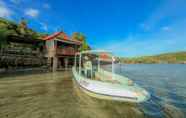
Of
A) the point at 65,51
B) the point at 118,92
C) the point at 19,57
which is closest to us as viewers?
the point at 118,92

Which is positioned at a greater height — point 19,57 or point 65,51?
point 65,51

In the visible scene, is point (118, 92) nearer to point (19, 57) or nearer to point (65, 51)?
point (19, 57)

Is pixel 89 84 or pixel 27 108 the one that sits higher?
pixel 89 84

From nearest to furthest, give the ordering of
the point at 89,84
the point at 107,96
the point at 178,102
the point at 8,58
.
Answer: the point at 107,96 → the point at 178,102 → the point at 89,84 → the point at 8,58

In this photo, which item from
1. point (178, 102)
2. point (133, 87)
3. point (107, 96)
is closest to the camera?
point (133, 87)

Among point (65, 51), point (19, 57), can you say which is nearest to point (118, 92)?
point (19, 57)

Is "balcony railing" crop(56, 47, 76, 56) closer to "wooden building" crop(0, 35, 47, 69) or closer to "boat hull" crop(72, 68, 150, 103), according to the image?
"wooden building" crop(0, 35, 47, 69)

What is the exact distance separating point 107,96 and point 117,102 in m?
0.65

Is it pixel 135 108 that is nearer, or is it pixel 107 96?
pixel 135 108

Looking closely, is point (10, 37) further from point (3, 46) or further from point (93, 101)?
point (93, 101)

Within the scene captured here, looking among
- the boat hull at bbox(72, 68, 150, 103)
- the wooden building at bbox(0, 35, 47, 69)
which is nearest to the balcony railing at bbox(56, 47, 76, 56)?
the wooden building at bbox(0, 35, 47, 69)

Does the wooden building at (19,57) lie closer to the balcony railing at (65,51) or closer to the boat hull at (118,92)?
the balcony railing at (65,51)

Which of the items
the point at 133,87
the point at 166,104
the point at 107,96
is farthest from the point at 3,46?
the point at 166,104

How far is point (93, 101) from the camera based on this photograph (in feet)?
22.2
